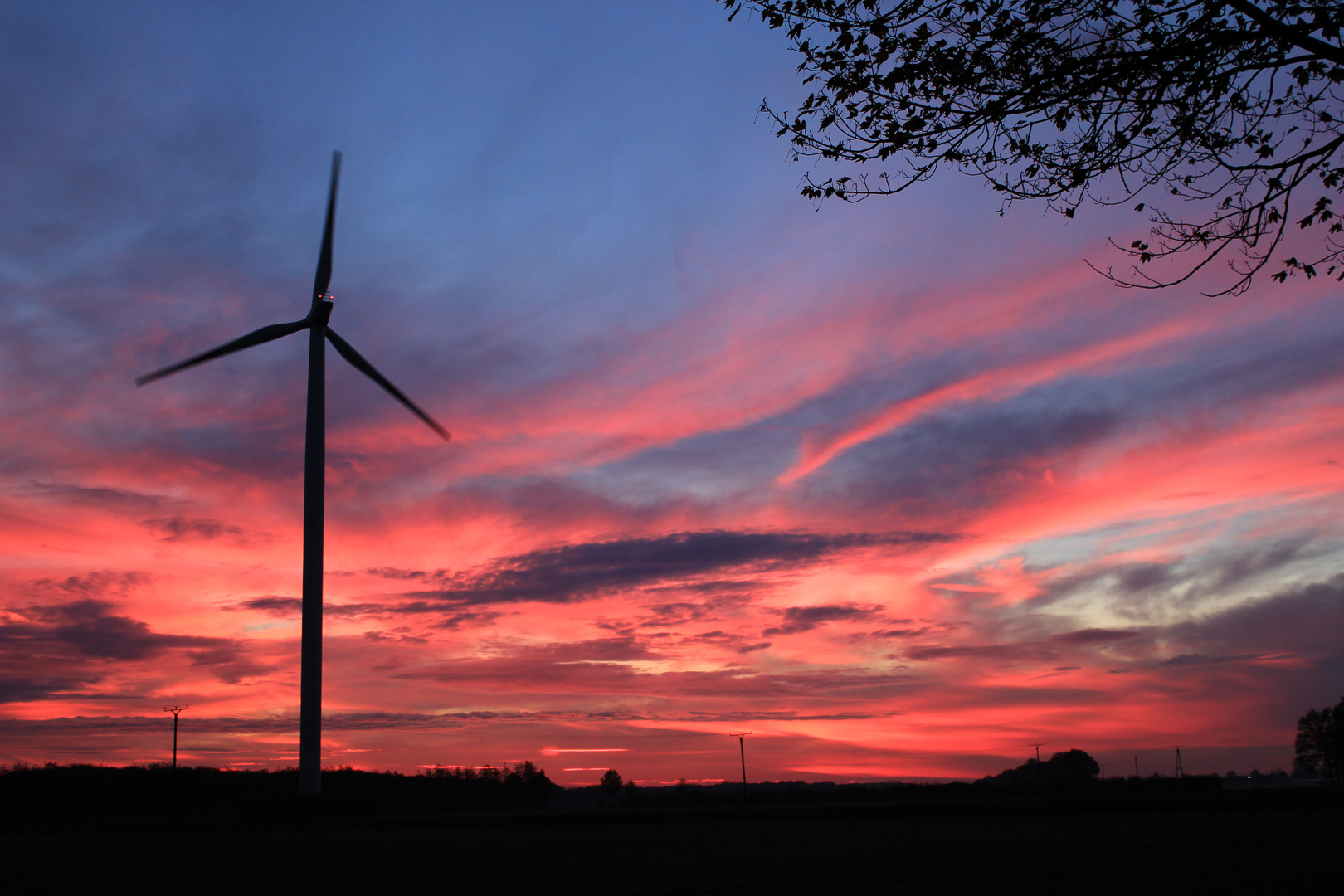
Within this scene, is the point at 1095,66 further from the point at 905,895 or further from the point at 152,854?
the point at 152,854

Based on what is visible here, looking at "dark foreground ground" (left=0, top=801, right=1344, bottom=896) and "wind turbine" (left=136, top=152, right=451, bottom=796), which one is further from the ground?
"wind turbine" (left=136, top=152, right=451, bottom=796)

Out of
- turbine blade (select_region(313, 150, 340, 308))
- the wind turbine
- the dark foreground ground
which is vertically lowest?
the dark foreground ground

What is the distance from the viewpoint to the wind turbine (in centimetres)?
6794

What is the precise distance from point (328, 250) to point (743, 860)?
5515cm

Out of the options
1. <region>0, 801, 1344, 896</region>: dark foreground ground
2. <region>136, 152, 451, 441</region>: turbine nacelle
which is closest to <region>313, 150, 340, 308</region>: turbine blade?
<region>136, 152, 451, 441</region>: turbine nacelle

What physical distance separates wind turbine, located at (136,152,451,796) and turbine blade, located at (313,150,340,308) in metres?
0.06

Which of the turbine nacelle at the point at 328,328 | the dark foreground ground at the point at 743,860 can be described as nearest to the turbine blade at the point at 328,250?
the turbine nacelle at the point at 328,328

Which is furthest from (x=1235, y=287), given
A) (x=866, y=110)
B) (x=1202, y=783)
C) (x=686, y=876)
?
(x=1202, y=783)

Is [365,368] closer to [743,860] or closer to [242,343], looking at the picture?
[242,343]

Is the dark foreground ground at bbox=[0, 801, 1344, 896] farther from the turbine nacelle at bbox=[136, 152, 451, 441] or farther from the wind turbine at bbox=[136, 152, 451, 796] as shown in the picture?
the turbine nacelle at bbox=[136, 152, 451, 441]

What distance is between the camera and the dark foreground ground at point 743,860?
29391mm

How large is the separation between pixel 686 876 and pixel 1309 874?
64.5 ft

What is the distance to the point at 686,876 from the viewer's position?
1340 inches

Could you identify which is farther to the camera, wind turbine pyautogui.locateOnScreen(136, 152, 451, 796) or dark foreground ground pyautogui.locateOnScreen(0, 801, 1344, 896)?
wind turbine pyautogui.locateOnScreen(136, 152, 451, 796)
